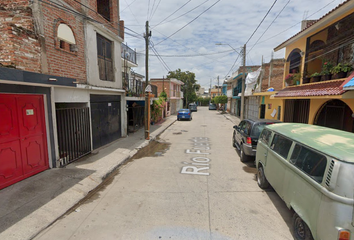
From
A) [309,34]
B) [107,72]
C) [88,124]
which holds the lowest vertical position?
[88,124]

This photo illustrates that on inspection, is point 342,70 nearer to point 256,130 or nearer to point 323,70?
point 323,70

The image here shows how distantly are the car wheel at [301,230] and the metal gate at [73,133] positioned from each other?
261 inches

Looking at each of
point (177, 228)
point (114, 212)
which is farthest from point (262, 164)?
point (114, 212)

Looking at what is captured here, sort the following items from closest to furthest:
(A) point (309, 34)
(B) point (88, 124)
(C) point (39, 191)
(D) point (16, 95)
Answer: (C) point (39, 191) < (D) point (16, 95) < (B) point (88, 124) < (A) point (309, 34)

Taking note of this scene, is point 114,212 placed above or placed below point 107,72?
below

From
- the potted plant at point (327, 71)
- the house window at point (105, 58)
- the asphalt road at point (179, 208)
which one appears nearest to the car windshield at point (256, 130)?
the asphalt road at point (179, 208)

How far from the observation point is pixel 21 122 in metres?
4.90

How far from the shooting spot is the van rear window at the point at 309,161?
253 centimetres

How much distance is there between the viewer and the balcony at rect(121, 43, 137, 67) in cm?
1192

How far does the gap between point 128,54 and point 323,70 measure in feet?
37.3

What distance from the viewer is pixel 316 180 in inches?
100

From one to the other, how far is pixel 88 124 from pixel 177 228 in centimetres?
598

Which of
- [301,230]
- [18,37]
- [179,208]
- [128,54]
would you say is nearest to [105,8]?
[128,54]

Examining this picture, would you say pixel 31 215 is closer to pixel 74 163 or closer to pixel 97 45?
pixel 74 163
